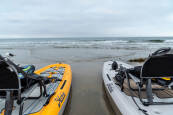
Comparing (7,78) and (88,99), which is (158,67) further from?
(7,78)

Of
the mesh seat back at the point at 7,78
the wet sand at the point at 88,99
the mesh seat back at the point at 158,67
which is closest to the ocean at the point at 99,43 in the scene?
the wet sand at the point at 88,99

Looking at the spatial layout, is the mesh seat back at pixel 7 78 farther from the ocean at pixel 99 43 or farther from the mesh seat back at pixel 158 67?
the ocean at pixel 99 43

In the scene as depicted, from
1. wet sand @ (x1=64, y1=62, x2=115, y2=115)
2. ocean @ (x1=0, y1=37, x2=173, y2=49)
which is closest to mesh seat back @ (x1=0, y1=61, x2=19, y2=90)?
wet sand @ (x1=64, y1=62, x2=115, y2=115)

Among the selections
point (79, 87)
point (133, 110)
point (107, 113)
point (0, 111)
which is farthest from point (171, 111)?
point (0, 111)

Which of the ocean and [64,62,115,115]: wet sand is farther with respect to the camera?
the ocean

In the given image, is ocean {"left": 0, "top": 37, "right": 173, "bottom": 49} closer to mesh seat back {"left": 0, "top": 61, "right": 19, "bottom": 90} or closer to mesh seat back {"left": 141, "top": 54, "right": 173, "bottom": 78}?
mesh seat back {"left": 141, "top": 54, "right": 173, "bottom": 78}

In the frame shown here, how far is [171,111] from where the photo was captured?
76.8 inches

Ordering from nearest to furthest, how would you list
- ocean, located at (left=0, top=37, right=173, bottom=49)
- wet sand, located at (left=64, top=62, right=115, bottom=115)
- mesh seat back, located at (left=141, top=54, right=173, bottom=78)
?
mesh seat back, located at (left=141, top=54, right=173, bottom=78)
wet sand, located at (left=64, top=62, right=115, bottom=115)
ocean, located at (left=0, top=37, right=173, bottom=49)

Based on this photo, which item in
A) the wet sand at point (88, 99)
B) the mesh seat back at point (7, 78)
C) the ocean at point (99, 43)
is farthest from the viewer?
the ocean at point (99, 43)

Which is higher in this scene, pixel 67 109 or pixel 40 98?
pixel 40 98

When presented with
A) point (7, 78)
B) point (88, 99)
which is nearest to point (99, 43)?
point (88, 99)

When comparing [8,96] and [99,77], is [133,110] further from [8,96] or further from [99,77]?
[99,77]

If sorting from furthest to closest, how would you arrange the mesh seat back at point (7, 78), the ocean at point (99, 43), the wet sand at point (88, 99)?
1. the ocean at point (99, 43)
2. the wet sand at point (88, 99)
3. the mesh seat back at point (7, 78)

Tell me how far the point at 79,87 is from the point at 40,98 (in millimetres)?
1951
